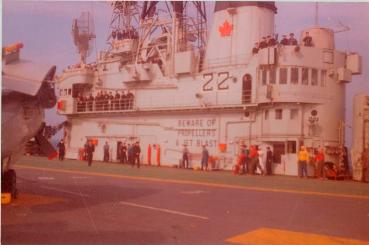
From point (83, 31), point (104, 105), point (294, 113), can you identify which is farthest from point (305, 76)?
point (83, 31)

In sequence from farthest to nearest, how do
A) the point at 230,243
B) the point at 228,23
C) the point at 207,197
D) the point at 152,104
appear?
the point at 228,23
the point at 152,104
the point at 207,197
the point at 230,243

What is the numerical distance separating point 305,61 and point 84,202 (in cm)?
639

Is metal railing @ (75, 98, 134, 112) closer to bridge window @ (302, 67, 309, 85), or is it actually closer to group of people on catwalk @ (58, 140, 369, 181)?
group of people on catwalk @ (58, 140, 369, 181)

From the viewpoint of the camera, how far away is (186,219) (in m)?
7.13

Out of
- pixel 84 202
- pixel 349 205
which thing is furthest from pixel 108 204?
pixel 349 205

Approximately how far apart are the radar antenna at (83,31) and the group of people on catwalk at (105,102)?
1422 millimetres

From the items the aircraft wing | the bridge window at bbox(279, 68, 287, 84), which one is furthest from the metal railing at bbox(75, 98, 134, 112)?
the bridge window at bbox(279, 68, 287, 84)

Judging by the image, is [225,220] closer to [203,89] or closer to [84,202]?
[84,202]

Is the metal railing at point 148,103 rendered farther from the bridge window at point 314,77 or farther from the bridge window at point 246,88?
the bridge window at point 314,77

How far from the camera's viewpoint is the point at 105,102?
973 cm

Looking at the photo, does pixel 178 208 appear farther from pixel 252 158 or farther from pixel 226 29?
pixel 226 29

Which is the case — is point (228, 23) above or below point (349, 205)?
above

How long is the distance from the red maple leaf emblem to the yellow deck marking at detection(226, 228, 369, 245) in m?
7.53

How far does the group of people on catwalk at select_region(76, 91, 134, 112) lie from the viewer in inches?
378
